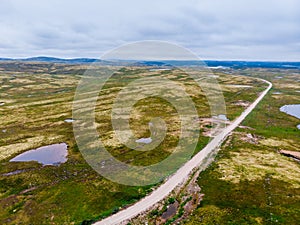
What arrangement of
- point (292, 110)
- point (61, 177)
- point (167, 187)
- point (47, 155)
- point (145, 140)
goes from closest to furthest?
1. point (167, 187)
2. point (61, 177)
3. point (47, 155)
4. point (145, 140)
5. point (292, 110)

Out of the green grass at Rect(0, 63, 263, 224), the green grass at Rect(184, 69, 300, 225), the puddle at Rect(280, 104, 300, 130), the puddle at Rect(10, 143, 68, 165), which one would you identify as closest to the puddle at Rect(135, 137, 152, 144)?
the green grass at Rect(0, 63, 263, 224)

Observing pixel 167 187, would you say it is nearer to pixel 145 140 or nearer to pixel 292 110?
pixel 145 140

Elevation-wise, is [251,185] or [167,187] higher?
[251,185]

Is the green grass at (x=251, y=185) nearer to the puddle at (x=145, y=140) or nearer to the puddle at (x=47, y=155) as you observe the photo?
the puddle at (x=145, y=140)

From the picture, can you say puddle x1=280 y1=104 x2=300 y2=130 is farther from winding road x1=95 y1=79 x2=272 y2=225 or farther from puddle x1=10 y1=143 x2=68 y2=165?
puddle x1=10 y1=143 x2=68 y2=165

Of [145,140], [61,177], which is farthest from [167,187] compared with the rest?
[145,140]

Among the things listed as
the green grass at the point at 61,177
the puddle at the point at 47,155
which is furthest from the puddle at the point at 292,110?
the puddle at the point at 47,155

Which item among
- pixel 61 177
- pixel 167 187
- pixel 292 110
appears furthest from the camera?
pixel 292 110

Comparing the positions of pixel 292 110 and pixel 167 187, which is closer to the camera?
pixel 167 187

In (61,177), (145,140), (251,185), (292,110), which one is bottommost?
(61,177)
